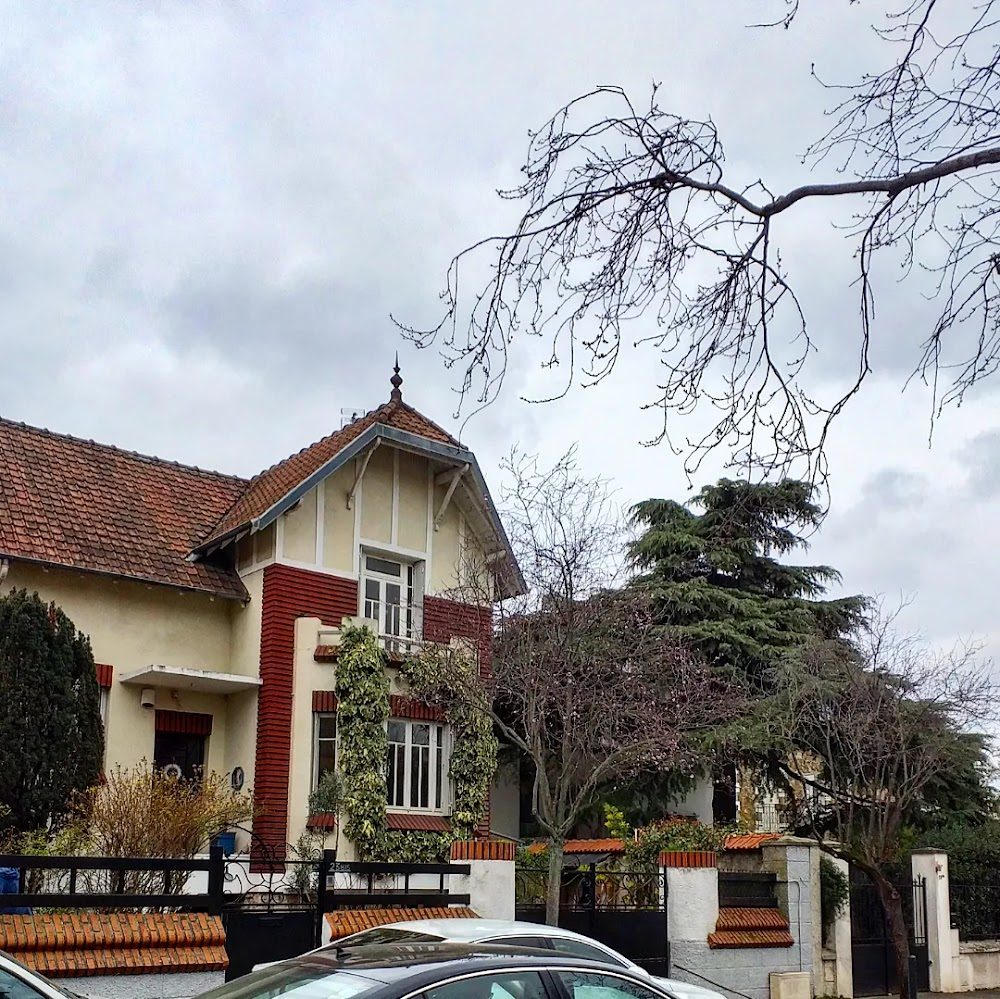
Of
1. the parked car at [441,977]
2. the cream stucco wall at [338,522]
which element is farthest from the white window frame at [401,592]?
the parked car at [441,977]

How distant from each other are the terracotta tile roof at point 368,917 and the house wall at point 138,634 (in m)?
9.19

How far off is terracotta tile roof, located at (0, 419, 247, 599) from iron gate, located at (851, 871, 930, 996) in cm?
1157

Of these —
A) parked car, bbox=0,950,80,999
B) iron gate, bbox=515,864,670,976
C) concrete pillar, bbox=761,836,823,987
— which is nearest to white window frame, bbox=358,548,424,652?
iron gate, bbox=515,864,670,976

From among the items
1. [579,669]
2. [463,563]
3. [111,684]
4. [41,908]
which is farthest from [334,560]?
[41,908]

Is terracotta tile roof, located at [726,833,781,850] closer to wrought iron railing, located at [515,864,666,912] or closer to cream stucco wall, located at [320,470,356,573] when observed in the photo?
wrought iron railing, located at [515,864,666,912]

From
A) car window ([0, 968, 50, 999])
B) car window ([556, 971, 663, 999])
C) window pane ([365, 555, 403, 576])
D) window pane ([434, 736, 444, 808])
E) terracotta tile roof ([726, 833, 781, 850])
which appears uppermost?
window pane ([365, 555, 403, 576])

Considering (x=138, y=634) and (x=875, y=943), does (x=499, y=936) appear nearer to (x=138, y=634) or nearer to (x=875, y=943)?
(x=875, y=943)

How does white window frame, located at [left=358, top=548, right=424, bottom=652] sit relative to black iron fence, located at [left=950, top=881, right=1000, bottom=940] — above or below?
above

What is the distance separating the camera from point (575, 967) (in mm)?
6527

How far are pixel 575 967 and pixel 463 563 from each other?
18.9m

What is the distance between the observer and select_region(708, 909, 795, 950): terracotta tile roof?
15969 mm

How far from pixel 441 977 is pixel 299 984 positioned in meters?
0.75

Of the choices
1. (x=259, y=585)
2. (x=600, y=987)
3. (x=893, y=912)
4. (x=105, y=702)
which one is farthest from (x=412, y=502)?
(x=600, y=987)

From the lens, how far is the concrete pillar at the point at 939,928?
65.8 feet
